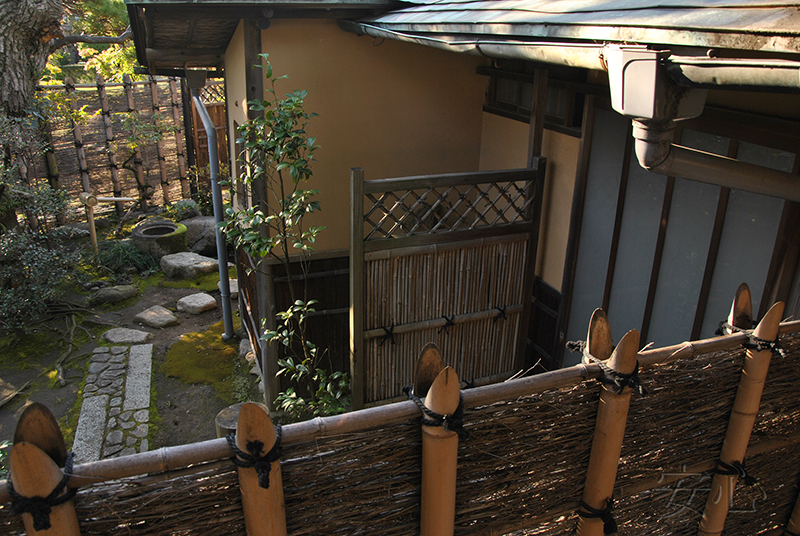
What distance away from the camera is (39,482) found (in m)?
1.62

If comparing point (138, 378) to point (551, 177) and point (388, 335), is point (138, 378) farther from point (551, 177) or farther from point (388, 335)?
point (551, 177)

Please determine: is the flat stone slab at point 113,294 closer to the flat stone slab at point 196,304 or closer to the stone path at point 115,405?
the flat stone slab at point 196,304

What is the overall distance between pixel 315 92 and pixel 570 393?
3.61 m

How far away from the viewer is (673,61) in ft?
6.13

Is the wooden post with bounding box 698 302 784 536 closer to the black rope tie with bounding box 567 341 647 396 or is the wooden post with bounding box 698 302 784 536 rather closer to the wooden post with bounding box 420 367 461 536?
the black rope tie with bounding box 567 341 647 396

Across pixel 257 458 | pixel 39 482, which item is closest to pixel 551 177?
pixel 257 458

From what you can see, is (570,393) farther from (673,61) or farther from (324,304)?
(324,304)

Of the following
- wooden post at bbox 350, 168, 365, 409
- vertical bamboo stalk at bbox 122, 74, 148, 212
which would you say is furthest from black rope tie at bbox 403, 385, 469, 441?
vertical bamboo stalk at bbox 122, 74, 148, 212

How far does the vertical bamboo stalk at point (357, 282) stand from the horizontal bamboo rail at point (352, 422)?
1958 mm

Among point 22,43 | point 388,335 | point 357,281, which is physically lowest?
point 388,335

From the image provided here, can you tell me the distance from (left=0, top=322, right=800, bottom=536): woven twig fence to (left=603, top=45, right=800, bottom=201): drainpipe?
26.8 inches

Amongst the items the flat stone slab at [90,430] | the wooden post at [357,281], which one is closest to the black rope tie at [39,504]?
the wooden post at [357,281]

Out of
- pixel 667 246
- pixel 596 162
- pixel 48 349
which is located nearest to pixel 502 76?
pixel 596 162

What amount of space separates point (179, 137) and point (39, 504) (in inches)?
454
